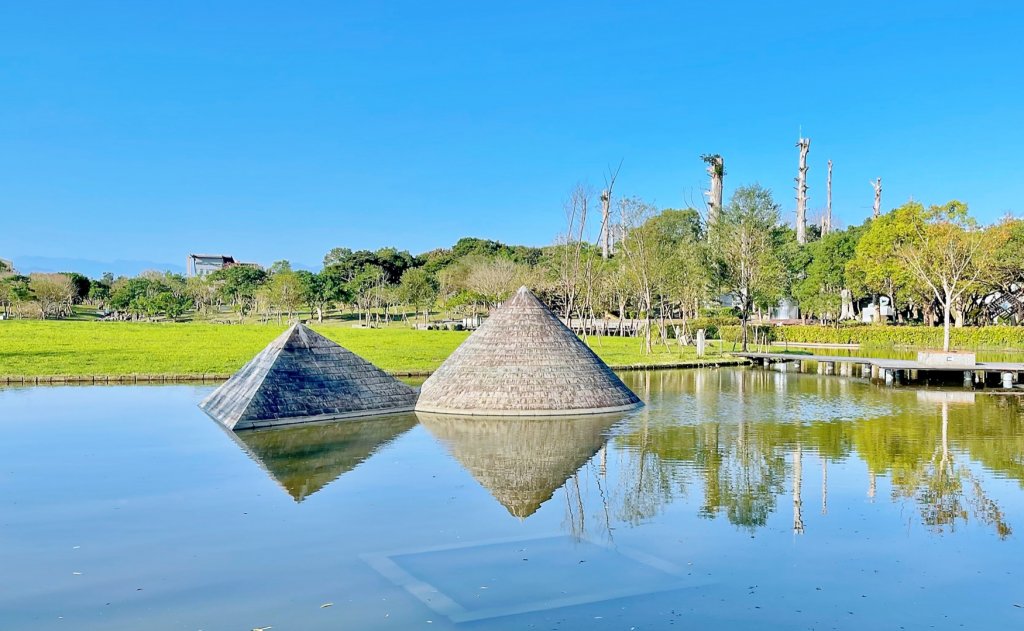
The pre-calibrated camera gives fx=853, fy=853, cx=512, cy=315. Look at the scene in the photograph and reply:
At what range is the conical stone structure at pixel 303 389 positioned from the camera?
19641 mm

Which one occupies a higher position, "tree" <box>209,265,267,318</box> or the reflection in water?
"tree" <box>209,265,267,318</box>

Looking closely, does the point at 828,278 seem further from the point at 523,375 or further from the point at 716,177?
the point at 523,375

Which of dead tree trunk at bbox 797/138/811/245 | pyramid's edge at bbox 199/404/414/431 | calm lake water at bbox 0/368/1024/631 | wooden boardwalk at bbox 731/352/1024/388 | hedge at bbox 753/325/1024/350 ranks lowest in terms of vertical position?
calm lake water at bbox 0/368/1024/631

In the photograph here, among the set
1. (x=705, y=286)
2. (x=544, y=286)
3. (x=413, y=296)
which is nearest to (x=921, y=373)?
(x=705, y=286)

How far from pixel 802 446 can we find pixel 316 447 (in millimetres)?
9991

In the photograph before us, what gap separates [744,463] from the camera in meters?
15.8

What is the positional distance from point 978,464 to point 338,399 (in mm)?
13783

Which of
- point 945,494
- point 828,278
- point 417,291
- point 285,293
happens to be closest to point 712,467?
point 945,494

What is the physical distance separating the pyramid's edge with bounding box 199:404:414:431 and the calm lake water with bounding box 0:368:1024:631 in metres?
0.63

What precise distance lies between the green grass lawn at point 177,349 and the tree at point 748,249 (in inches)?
222

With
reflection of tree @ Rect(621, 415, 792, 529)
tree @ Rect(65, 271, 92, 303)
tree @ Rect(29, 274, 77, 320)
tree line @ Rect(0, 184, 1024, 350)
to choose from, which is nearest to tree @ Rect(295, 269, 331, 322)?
tree line @ Rect(0, 184, 1024, 350)

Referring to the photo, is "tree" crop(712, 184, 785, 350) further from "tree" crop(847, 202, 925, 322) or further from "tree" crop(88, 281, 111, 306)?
"tree" crop(88, 281, 111, 306)

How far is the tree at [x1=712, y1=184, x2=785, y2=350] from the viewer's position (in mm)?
47719

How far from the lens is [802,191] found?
91.6m
